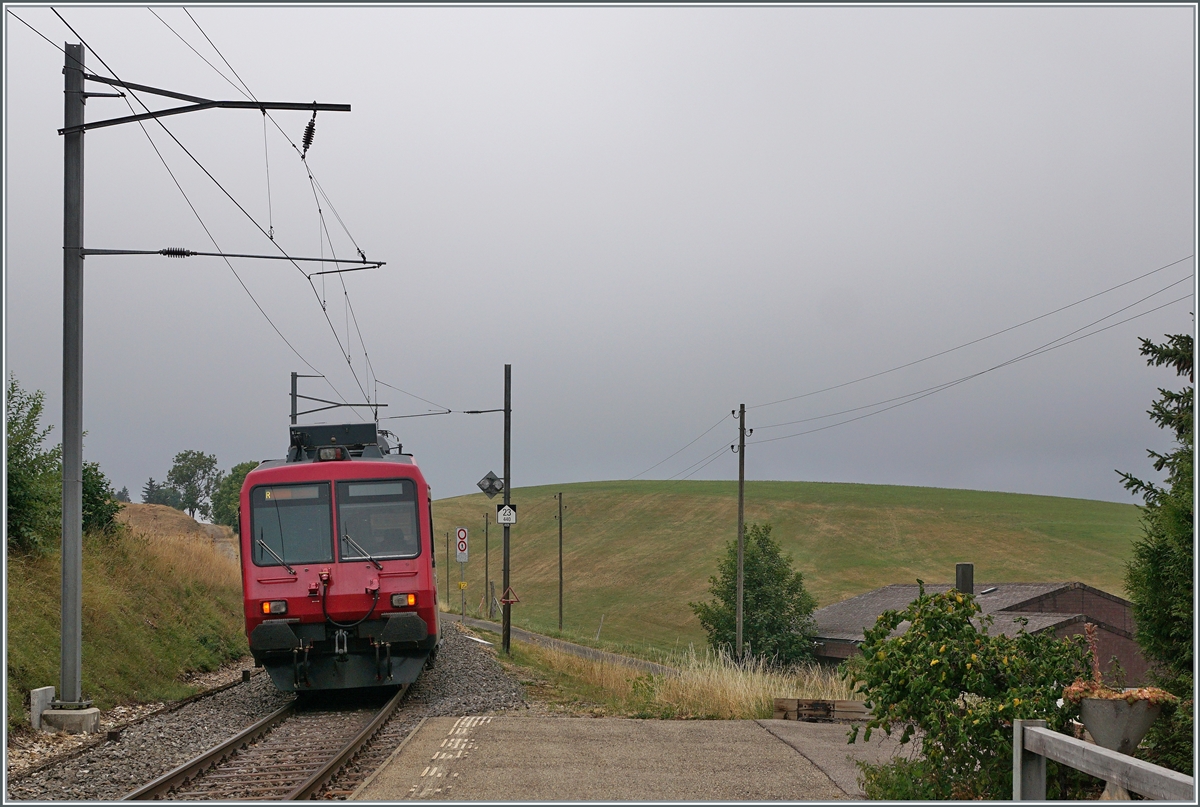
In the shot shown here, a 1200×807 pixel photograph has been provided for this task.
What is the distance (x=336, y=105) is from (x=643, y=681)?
8651 mm

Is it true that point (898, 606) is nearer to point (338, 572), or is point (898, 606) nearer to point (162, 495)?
point (338, 572)

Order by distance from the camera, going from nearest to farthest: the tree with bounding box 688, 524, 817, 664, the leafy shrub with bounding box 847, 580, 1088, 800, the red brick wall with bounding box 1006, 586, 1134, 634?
the leafy shrub with bounding box 847, 580, 1088, 800 < the red brick wall with bounding box 1006, 586, 1134, 634 < the tree with bounding box 688, 524, 817, 664

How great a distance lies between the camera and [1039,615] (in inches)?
1438

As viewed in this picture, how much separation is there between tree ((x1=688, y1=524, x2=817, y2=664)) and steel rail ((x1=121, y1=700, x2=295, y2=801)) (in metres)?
36.0

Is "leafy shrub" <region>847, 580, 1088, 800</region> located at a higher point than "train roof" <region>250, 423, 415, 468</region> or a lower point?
lower

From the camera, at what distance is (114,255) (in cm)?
1163

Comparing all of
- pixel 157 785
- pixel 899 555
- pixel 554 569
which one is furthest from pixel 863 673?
pixel 554 569

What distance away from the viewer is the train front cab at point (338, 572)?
13367 millimetres

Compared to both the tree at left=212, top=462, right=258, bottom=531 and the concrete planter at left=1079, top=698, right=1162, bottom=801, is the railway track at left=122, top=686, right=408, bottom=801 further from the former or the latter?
the tree at left=212, top=462, right=258, bottom=531

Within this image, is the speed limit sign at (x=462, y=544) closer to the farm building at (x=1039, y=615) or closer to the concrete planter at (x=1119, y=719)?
the farm building at (x=1039, y=615)

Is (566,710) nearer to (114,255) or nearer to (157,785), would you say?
(157,785)

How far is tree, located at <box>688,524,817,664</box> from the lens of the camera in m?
47.2

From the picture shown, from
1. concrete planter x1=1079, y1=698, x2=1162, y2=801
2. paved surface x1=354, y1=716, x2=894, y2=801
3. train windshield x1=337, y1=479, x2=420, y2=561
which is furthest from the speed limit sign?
concrete planter x1=1079, y1=698, x2=1162, y2=801

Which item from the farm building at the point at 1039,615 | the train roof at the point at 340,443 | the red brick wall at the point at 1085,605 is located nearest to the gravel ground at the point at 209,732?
the train roof at the point at 340,443
